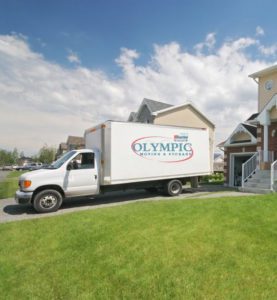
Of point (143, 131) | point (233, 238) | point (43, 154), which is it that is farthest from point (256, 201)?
point (43, 154)

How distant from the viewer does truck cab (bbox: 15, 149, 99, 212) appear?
363 inches

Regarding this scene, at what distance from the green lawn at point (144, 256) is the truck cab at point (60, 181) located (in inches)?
74.5

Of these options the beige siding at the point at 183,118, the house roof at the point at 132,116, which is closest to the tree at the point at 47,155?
the house roof at the point at 132,116

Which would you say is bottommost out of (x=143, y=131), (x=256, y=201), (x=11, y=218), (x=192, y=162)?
(x=11, y=218)

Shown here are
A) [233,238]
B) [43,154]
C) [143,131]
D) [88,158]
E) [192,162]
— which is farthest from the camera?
[43,154]

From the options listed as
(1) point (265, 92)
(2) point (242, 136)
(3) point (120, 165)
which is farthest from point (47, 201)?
(2) point (242, 136)

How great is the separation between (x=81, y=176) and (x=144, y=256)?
589 centimetres

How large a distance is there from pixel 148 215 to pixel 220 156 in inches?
2048

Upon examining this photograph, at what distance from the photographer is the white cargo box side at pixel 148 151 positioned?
34.8ft

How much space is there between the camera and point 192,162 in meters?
13.1

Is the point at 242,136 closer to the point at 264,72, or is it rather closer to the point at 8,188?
the point at 264,72

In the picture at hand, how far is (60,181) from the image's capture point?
9.66 m

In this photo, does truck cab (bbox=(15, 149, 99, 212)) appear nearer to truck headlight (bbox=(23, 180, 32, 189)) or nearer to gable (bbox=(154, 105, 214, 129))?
truck headlight (bbox=(23, 180, 32, 189))

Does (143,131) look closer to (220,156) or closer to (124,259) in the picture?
(124,259)
